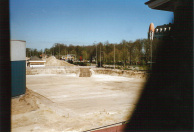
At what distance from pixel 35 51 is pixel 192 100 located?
376 feet

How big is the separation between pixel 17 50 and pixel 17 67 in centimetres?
137

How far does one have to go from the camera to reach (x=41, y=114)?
9.89 m

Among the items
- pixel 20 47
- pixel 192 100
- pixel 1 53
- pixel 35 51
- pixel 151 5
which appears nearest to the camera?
pixel 192 100

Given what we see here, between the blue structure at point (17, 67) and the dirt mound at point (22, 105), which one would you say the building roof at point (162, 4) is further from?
the blue structure at point (17, 67)

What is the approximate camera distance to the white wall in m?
12.1

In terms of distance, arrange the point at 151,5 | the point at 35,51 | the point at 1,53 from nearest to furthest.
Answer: the point at 151,5
the point at 1,53
the point at 35,51

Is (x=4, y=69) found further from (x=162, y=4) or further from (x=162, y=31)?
(x=162, y=31)

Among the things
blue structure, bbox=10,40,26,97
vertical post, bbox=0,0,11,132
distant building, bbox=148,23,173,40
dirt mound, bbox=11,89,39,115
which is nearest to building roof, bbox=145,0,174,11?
distant building, bbox=148,23,173,40

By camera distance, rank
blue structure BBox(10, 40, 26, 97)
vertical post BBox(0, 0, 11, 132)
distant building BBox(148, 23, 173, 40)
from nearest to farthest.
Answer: distant building BBox(148, 23, 173, 40)
vertical post BBox(0, 0, 11, 132)
blue structure BBox(10, 40, 26, 97)

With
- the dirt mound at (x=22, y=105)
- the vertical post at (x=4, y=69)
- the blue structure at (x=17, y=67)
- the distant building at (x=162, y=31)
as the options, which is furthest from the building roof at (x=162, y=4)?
the blue structure at (x=17, y=67)

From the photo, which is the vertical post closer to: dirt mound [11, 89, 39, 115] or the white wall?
dirt mound [11, 89, 39, 115]

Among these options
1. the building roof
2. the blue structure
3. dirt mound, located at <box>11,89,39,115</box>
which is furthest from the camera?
the blue structure

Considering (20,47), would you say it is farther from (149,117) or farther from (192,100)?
(192,100)

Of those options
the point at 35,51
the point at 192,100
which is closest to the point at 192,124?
the point at 192,100
